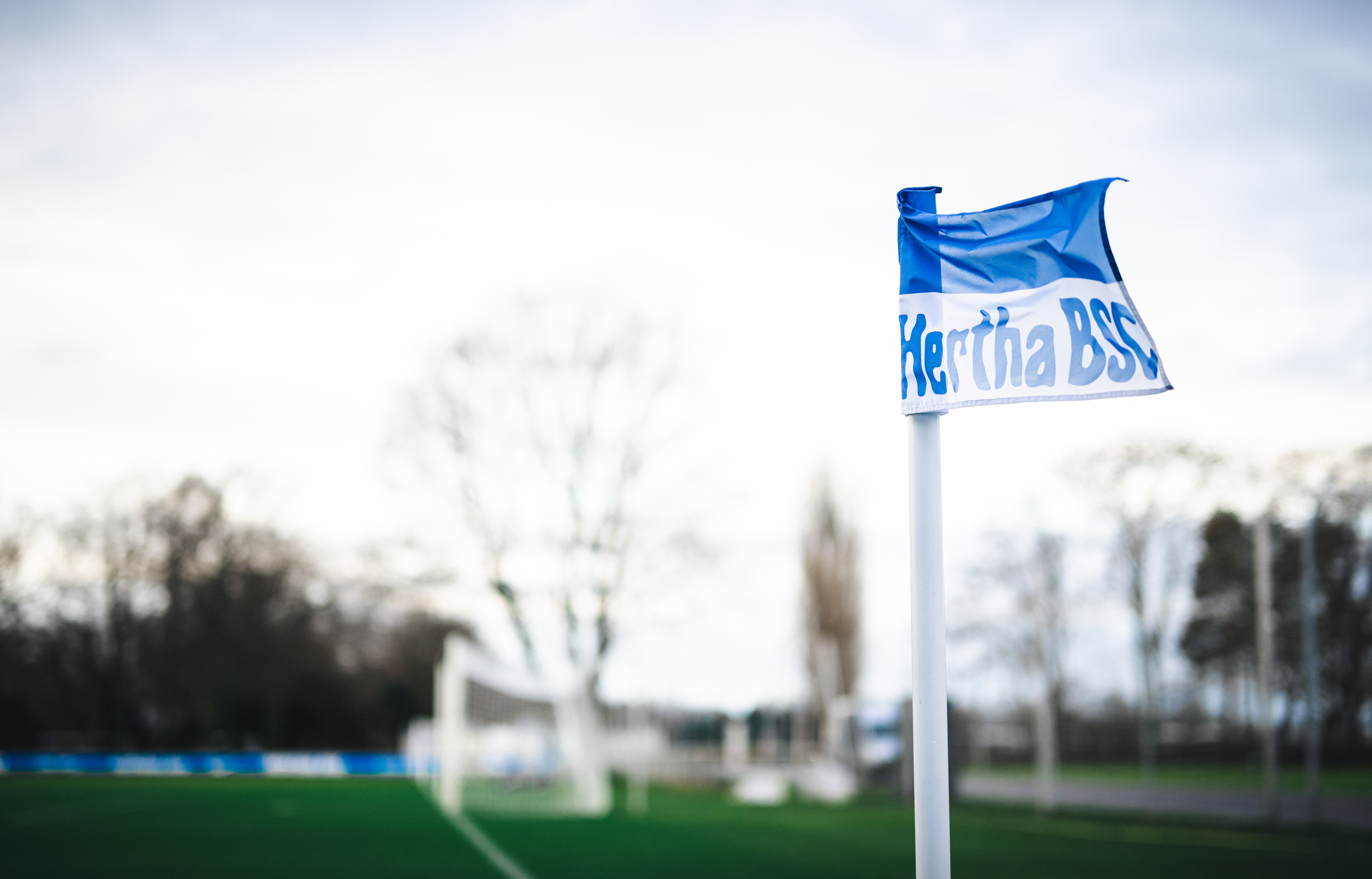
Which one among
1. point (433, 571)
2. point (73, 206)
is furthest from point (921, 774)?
point (433, 571)

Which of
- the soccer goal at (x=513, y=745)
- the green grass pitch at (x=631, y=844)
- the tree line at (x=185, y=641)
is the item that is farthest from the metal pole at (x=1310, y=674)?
the tree line at (x=185, y=641)

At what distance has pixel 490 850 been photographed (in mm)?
12094

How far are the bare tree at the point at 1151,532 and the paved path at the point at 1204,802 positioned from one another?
714 mm

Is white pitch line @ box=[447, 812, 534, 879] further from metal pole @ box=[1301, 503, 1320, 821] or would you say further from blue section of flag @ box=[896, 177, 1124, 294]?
metal pole @ box=[1301, 503, 1320, 821]

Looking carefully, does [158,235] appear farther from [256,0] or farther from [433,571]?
[433,571]

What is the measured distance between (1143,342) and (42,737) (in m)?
45.6

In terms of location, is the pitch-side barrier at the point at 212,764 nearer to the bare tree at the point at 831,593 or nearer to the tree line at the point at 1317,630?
the bare tree at the point at 831,593

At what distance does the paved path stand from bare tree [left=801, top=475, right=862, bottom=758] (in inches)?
603

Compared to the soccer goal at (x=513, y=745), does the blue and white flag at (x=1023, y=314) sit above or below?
above

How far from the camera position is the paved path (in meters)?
14.2

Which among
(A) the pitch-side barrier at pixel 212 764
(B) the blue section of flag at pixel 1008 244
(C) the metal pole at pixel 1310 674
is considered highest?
(B) the blue section of flag at pixel 1008 244

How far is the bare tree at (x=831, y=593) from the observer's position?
38.7 m

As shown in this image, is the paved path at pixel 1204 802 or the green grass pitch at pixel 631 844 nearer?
the green grass pitch at pixel 631 844

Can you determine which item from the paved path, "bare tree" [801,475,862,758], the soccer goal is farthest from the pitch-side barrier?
the paved path
